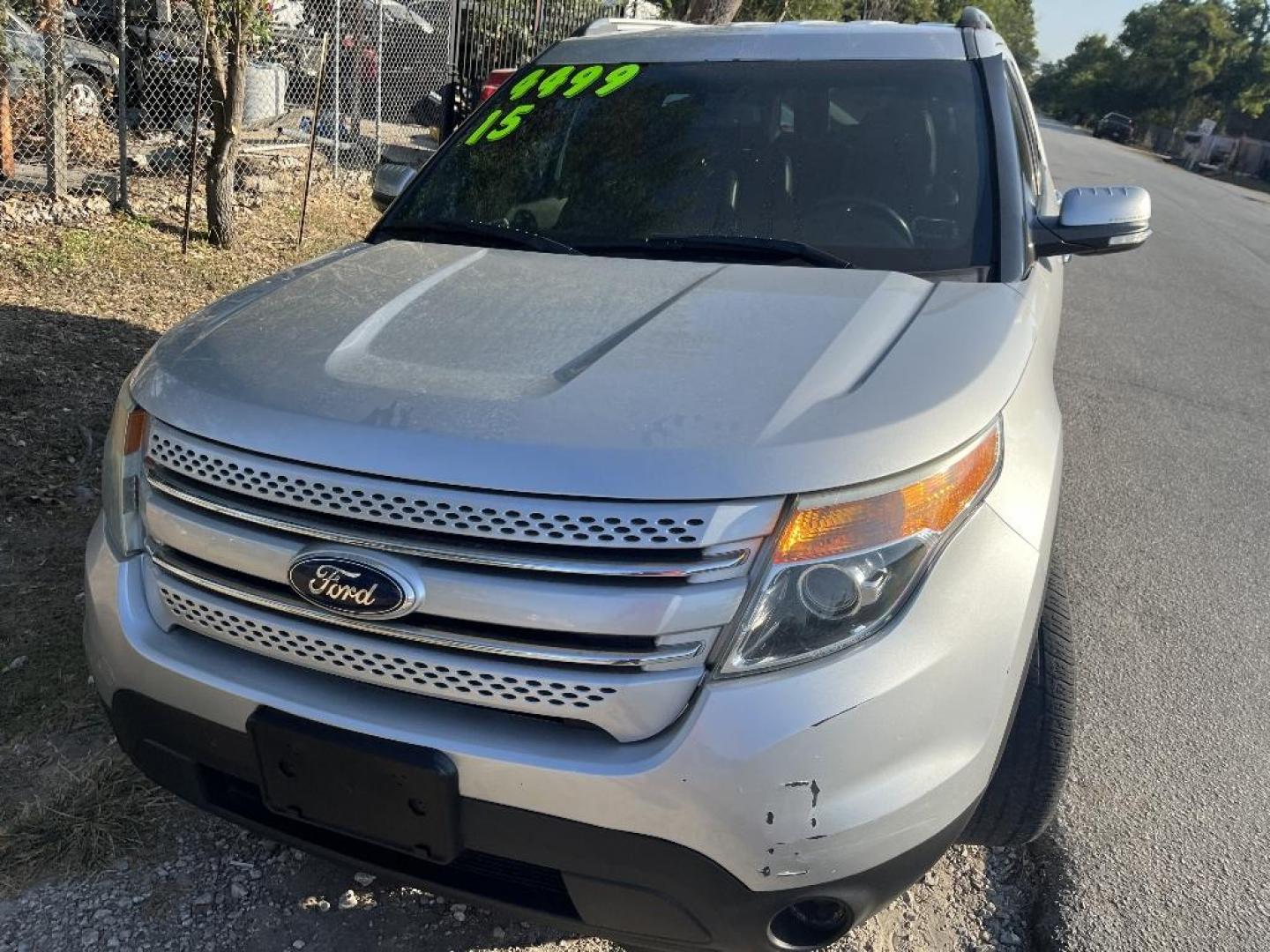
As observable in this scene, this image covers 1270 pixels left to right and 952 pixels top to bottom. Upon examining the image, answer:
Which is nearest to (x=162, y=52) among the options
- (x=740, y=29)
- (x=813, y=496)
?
(x=740, y=29)

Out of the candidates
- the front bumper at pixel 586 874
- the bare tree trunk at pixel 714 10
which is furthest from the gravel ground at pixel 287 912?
the bare tree trunk at pixel 714 10

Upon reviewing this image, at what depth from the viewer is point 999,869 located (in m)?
2.49

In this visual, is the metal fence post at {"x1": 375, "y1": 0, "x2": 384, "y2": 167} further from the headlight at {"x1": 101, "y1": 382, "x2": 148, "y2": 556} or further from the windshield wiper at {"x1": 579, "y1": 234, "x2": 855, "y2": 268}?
the headlight at {"x1": 101, "y1": 382, "x2": 148, "y2": 556}

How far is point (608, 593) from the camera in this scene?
63.1 inches

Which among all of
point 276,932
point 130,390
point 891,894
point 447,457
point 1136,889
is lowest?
point 276,932

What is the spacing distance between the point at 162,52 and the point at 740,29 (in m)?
7.77

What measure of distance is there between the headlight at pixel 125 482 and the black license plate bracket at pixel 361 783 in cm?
51

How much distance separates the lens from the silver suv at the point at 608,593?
63.2 inches

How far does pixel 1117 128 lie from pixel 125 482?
68264 millimetres

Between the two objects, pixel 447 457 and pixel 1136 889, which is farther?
pixel 1136 889

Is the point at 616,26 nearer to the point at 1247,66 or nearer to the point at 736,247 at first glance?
the point at 736,247

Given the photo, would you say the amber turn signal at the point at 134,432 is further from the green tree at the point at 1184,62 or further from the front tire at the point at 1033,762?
the green tree at the point at 1184,62

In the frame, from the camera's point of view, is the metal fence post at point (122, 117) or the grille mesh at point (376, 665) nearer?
the grille mesh at point (376, 665)

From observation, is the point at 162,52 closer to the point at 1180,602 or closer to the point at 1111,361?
the point at 1111,361
